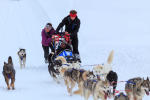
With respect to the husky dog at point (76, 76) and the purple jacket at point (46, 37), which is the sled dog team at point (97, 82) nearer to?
the husky dog at point (76, 76)

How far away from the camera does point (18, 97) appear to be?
639 centimetres

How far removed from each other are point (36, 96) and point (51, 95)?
0.29 metres

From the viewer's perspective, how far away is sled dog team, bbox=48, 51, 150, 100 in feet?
16.9

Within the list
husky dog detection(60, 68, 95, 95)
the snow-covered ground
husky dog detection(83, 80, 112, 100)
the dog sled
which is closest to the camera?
husky dog detection(83, 80, 112, 100)

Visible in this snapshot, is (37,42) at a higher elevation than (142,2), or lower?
lower

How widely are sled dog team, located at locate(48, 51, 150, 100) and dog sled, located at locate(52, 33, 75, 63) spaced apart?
53 cm

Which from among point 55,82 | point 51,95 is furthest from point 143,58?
point 51,95

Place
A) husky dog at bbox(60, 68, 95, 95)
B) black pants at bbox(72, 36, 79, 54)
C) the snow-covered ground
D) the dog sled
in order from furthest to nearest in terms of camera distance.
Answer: black pants at bbox(72, 36, 79, 54)
the dog sled
the snow-covered ground
husky dog at bbox(60, 68, 95, 95)

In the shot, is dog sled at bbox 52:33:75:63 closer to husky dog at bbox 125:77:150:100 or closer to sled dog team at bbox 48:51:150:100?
sled dog team at bbox 48:51:150:100

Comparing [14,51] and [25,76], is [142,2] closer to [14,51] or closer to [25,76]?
[14,51]

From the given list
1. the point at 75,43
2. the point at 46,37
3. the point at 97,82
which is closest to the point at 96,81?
the point at 97,82

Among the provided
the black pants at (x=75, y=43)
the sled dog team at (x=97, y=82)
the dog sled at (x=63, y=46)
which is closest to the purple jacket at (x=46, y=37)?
the dog sled at (x=63, y=46)

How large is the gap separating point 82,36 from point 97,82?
1290cm

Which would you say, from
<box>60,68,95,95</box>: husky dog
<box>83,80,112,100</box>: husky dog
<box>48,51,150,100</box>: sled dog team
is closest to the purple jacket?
<box>48,51,150,100</box>: sled dog team
